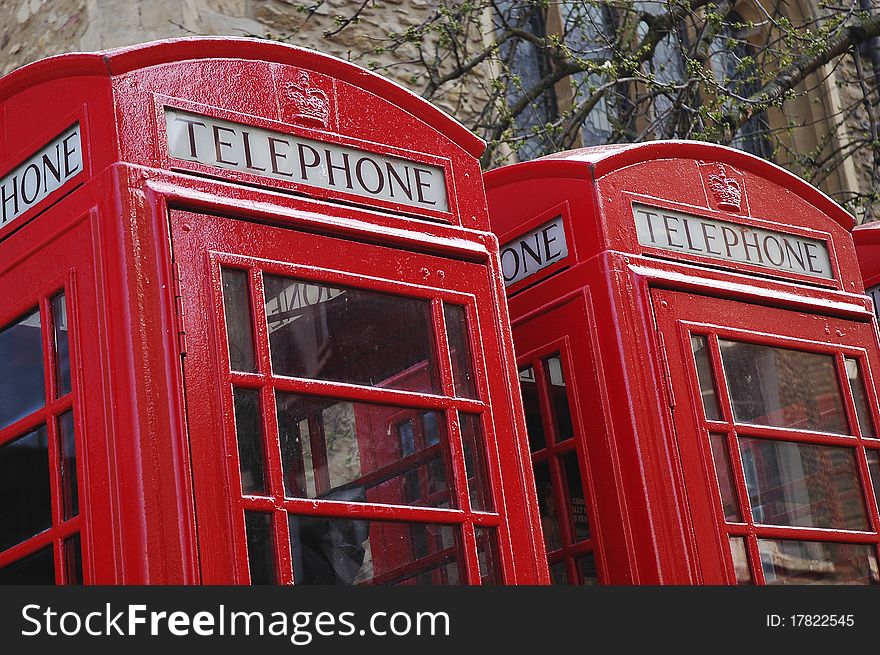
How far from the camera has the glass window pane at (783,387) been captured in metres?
3.66

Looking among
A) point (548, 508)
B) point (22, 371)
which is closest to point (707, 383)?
point (548, 508)

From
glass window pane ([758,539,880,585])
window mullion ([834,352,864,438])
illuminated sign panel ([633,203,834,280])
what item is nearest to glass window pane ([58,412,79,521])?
illuminated sign panel ([633,203,834,280])

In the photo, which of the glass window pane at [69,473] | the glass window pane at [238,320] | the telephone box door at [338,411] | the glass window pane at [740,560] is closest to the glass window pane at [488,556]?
the telephone box door at [338,411]

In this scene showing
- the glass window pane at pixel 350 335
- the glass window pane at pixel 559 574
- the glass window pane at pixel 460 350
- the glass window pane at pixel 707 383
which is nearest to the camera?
the glass window pane at pixel 350 335

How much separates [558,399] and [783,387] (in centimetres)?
64

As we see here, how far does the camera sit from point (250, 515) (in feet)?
8.71

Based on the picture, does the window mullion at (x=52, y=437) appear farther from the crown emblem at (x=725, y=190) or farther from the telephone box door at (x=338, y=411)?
the crown emblem at (x=725, y=190)

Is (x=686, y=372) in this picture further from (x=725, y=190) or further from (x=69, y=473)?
(x=69, y=473)

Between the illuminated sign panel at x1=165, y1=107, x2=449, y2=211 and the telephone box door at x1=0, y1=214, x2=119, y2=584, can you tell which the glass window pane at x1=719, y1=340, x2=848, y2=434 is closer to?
the illuminated sign panel at x1=165, y1=107, x2=449, y2=211

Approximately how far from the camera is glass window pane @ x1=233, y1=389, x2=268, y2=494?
106 inches

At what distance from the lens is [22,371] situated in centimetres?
283

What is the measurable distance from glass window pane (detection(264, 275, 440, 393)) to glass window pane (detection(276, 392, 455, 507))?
7 cm

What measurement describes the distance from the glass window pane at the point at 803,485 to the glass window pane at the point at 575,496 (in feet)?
1.55

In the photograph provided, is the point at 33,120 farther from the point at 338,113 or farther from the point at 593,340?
the point at 593,340
